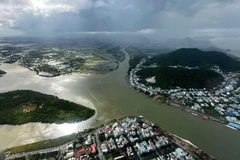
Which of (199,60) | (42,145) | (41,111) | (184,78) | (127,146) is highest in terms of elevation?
(184,78)

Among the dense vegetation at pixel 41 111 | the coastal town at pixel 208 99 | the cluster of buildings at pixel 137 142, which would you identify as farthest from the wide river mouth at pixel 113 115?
the cluster of buildings at pixel 137 142

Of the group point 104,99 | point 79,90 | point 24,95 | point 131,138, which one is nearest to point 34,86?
point 24,95

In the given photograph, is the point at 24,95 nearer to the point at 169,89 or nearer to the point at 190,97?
the point at 169,89

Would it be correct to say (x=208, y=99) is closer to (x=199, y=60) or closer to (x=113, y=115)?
(x=113, y=115)

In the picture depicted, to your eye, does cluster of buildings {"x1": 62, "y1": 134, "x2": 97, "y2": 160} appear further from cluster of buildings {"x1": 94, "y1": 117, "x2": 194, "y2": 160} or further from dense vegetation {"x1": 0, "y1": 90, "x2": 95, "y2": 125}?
dense vegetation {"x1": 0, "y1": 90, "x2": 95, "y2": 125}

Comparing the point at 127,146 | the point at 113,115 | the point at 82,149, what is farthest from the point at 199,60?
the point at 82,149

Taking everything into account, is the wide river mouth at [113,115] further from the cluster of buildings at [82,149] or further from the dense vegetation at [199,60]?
the dense vegetation at [199,60]
